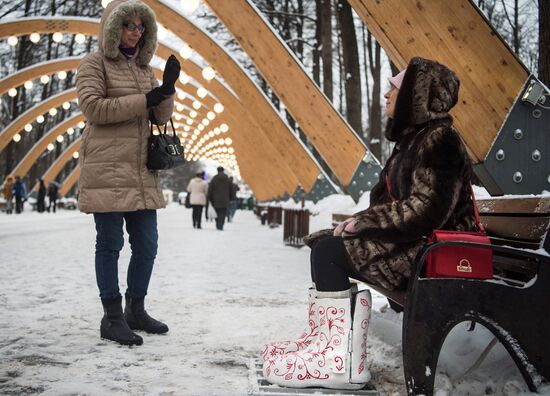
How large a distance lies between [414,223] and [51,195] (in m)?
30.5

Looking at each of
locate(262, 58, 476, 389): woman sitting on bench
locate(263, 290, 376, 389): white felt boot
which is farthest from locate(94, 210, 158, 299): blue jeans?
locate(263, 290, 376, 389): white felt boot

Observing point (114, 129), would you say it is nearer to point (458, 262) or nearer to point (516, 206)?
point (458, 262)

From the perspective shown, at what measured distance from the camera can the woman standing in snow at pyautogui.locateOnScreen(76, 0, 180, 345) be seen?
11.1ft

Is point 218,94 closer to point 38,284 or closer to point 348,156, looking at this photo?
point 348,156

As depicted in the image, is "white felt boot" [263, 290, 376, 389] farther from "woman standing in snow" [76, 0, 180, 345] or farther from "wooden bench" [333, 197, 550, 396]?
"woman standing in snow" [76, 0, 180, 345]

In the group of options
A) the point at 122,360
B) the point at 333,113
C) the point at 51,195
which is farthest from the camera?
the point at 51,195

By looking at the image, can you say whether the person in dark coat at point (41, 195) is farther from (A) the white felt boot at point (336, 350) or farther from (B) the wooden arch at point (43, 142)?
(A) the white felt boot at point (336, 350)

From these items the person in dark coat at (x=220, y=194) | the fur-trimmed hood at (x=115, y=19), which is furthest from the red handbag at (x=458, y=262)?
the person in dark coat at (x=220, y=194)

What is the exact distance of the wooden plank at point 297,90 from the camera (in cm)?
939

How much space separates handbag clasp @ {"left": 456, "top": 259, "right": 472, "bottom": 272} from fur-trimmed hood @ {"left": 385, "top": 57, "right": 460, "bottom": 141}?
0.66 m

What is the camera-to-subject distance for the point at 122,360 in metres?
3.00

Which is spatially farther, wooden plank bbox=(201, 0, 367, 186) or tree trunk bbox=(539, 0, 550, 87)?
wooden plank bbox=(201, 0, 367, 186)

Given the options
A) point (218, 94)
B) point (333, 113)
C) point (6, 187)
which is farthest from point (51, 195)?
point (333, 113)

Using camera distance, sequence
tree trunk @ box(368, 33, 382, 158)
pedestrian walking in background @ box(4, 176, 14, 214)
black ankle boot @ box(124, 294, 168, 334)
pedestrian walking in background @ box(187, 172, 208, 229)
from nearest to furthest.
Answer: black ankle boot @ box(124, 294, 168, 334) → tree trunk @ box(368, 33, 382, 158) → pedestrian walking in background @ box(187, 172, 208, 229) → pedestrian walking in background @ box(4, 176, 14, 214)
